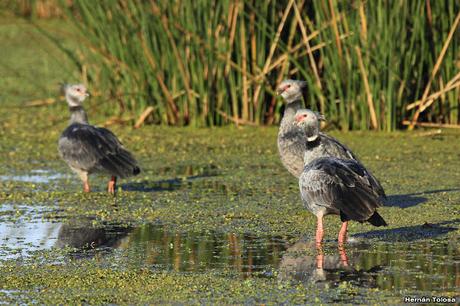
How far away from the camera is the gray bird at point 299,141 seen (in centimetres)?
855

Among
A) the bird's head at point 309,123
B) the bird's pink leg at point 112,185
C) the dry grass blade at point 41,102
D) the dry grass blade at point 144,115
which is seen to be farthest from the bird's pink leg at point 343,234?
the dry grass blade at point 41,102

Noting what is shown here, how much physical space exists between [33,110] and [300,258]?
9.80 meters

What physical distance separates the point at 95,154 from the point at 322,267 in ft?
13.2

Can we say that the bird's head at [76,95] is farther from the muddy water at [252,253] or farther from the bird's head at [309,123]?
the bird's head at [309,123]

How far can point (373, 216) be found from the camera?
7.35 meters

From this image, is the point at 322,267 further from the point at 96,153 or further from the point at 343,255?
the point at 96,153

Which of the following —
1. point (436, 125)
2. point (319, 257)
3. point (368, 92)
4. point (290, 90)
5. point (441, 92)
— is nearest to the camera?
point (319, 257)

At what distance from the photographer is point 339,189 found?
7.45m

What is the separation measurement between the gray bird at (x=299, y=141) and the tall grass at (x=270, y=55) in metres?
1.93

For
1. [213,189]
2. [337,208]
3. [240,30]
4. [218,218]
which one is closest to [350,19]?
[240,30]

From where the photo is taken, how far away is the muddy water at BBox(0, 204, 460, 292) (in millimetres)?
6555

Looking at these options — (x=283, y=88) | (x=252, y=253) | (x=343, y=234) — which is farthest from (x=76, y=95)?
(x=343, y=234)

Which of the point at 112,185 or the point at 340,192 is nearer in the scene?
the point at 340,192

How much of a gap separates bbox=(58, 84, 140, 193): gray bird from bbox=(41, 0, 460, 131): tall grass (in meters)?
2.78
